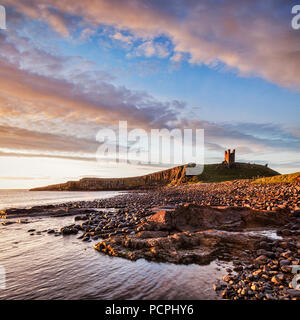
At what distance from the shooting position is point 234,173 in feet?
358

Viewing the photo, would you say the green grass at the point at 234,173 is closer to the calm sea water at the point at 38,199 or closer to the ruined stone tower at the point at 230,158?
the ruined stone tower at the point at 230,158

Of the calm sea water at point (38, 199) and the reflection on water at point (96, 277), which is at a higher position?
the reflection on water at point (96, 277)

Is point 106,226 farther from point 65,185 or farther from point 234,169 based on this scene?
point 65,185

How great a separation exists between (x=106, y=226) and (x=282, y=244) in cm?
1044

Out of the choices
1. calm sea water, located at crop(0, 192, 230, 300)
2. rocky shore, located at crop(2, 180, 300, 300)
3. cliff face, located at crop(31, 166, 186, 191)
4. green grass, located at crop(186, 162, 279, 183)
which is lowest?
cliff face, located at crop(31, 166, 186, 191)

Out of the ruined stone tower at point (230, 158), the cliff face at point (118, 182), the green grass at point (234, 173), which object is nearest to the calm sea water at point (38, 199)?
the green grass at point (234, 173)

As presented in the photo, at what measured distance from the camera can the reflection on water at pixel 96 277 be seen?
558cm

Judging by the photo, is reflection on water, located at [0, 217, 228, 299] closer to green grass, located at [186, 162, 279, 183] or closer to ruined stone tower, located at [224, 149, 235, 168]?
green grass, located at [186, 162, 279, 183]

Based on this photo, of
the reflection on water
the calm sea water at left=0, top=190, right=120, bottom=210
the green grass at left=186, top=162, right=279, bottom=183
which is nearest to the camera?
the reflection on water

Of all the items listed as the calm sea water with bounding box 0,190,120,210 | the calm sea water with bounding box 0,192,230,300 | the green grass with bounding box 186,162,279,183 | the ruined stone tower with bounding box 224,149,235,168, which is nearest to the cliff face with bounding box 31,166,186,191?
the green grass with bounding box 186,162,279,183

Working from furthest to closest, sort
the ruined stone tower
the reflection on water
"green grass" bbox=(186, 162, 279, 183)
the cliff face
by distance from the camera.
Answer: the cliff face, the ruined stone tower, "green grass" bbox=(186, 162, 279, 183), the reflection on water

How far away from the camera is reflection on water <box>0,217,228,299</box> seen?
5.58 metres

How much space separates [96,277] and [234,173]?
115434 millimetres

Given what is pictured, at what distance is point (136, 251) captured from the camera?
8430 millimetres
